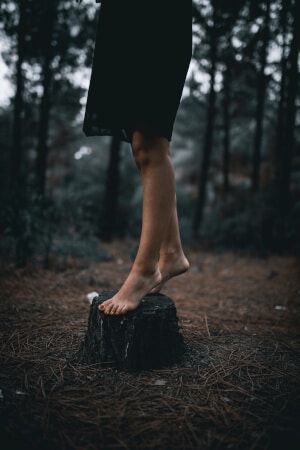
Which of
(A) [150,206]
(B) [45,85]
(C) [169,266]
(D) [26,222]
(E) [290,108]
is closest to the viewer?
(A) [150,206]

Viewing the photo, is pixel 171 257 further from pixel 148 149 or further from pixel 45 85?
pixel 45 85

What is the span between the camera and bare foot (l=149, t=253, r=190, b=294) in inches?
77.1

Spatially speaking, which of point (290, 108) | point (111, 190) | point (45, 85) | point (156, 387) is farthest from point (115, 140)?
point (156, 387)

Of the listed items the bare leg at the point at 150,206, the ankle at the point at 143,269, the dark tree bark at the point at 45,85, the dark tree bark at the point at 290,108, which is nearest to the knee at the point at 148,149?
the bare leg at the point at 150,206

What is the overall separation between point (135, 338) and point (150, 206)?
71 centimetres

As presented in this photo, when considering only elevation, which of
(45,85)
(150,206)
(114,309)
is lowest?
(114,309)

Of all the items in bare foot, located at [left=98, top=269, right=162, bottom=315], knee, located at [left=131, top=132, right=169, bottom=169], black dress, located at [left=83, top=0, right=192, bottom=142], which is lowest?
bare foot, located at [left=98, top=269, right=162, bottom=315]

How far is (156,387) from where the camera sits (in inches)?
55.8

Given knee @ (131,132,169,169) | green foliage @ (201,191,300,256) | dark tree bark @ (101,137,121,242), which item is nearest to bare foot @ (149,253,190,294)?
knee @ (131,132,169,169)

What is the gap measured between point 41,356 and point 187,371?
807 millimetres

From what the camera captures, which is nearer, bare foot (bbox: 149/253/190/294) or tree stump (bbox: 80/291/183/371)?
tree stump (bbox: 80/291/183/371)

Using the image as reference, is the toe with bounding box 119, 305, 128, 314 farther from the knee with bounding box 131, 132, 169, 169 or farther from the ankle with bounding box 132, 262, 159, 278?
the knee with bounding box 131, 132, 169, 169

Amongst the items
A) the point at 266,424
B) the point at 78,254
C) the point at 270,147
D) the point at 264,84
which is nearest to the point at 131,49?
the point at 266,424

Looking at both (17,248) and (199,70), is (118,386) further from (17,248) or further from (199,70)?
(199,70)
